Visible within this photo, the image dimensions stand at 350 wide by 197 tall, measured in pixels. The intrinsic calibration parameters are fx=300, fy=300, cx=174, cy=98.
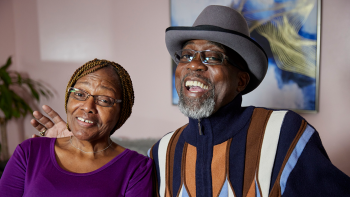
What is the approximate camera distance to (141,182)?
4.58ft

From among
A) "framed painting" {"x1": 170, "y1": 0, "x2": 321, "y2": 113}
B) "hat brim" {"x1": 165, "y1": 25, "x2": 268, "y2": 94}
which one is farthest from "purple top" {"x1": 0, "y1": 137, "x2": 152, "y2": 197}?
"framed painting" {"x1": 170, "y1": 0, "x2": 321, "y2": 113}

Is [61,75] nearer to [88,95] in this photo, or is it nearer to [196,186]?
[88,95]

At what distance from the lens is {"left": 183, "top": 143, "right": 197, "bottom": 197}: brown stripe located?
1.38m

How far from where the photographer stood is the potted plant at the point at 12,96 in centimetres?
347

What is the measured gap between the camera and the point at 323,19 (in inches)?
92.2

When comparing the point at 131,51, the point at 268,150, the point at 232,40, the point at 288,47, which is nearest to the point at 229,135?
the point at 268,150

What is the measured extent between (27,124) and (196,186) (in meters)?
3.45

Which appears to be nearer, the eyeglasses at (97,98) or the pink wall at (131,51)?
the eyeglasses at (97,98)

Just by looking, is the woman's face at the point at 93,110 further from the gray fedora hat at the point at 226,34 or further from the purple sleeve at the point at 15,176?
the gray fedora hat at the point at 226,34

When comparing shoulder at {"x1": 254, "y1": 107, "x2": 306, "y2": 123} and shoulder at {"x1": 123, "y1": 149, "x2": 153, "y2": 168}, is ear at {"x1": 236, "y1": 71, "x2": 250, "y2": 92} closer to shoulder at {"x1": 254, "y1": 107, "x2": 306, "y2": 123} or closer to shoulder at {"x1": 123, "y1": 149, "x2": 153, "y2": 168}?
shoulder at {"x1": 254, "y1": 107, "x2": 306, "y2": 123}

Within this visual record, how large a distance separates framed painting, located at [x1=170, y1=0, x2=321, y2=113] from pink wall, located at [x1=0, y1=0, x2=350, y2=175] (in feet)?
0.26

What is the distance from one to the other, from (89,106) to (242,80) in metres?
0.76

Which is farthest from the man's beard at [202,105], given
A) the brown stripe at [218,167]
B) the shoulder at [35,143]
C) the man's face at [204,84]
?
the shoulder at [35,143]

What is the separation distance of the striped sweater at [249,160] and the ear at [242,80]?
0.20ft
